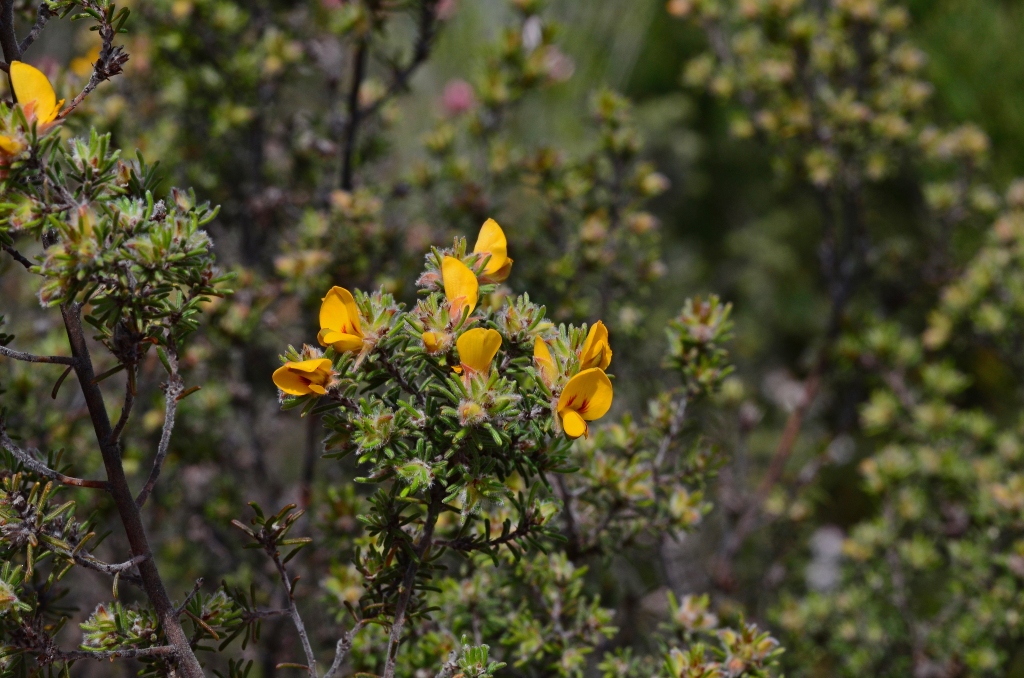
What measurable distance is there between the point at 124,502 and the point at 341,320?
0.81ft

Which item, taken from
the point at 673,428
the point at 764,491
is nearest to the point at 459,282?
the point at 673,428

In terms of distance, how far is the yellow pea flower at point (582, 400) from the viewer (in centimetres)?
54

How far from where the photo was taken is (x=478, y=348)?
559mm

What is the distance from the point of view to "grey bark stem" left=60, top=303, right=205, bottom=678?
0.56 metres

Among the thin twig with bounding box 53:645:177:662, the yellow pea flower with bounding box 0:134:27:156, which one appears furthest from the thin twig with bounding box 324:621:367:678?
the yellow pea flower with bounding box 0:134:27:156

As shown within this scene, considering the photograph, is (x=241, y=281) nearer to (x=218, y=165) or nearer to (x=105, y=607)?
(x=218, y=165)

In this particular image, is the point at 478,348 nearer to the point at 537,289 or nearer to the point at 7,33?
the point at 7,33

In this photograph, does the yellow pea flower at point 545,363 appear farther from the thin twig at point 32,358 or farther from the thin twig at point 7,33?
the thin twig at point 7,33

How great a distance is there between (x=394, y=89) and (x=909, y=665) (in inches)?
65.5

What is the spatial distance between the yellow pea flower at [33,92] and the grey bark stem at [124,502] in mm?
Answer: 155

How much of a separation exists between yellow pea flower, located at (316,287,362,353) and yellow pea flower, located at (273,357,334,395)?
2 centimetres

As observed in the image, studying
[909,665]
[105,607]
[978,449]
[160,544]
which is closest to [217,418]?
[160,544]

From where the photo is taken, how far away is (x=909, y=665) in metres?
1.43

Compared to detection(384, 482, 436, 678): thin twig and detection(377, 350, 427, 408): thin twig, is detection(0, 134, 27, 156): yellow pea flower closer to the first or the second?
detection(377, 350, 427, 408): thin twig
